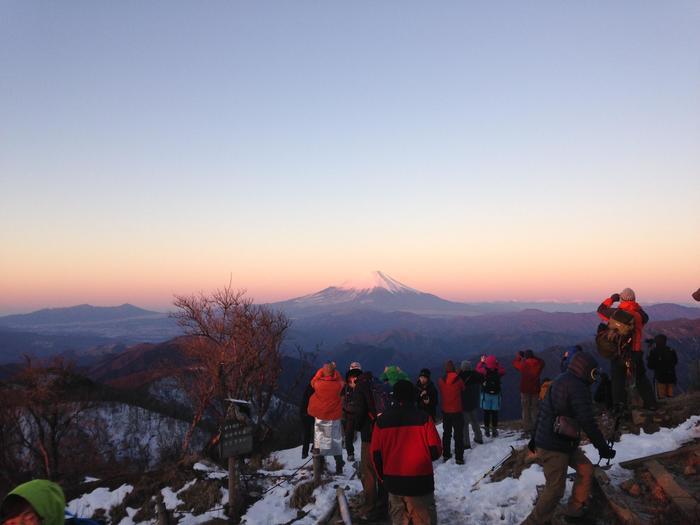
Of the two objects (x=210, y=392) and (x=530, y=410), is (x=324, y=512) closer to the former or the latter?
(x=530, y=410)

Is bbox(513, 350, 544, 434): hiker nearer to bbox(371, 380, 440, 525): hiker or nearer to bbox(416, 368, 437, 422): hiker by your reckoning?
bbox(416, 368, 437, 422): hiker

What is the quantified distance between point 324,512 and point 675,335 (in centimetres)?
17070

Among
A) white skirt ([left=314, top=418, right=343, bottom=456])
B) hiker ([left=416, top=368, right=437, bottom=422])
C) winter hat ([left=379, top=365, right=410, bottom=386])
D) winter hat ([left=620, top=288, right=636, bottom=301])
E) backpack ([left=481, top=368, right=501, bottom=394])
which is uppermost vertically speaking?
winter hat ([left=620, top=288, right=636, bottom=301])

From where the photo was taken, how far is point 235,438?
25.1ft

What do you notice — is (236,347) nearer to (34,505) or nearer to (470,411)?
(470,411)

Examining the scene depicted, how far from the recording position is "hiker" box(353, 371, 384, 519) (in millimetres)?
6418

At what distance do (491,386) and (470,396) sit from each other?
116cm

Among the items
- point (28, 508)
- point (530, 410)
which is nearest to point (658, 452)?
point (530, 410)

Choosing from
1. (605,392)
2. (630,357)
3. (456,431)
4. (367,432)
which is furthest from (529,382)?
(367,432)

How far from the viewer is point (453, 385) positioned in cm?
896

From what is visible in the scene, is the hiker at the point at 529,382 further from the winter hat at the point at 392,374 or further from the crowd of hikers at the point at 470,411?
the winter hat at the point at 392,374

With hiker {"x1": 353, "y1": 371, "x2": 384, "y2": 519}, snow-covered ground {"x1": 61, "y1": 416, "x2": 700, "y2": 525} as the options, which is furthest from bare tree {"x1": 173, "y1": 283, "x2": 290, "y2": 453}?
hiker {"x1": 353, "y1": 371, "x2": 384, "y2": 519}

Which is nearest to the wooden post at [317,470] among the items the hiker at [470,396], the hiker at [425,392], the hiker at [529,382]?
the hiker at [425,392]

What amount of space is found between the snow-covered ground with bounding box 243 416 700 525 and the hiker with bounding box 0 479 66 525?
5.53 m
